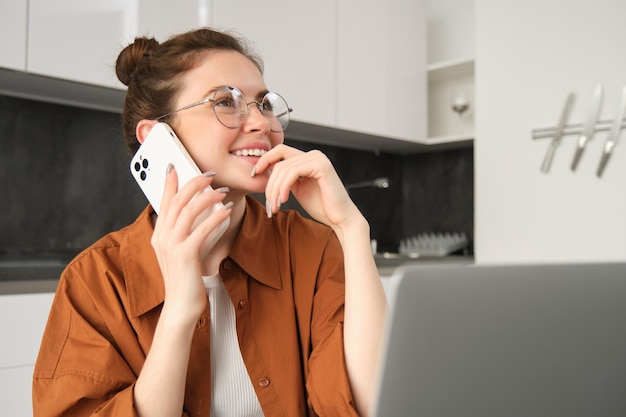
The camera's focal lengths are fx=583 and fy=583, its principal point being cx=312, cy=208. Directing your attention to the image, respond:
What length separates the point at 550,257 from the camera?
2469 millimetres

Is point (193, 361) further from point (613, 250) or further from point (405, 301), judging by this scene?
point (613, 250)

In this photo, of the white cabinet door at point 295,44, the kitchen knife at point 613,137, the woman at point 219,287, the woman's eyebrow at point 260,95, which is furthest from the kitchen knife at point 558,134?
the woman's eyebrow at point 260,95

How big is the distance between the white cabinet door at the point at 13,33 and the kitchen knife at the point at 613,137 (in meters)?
2.09

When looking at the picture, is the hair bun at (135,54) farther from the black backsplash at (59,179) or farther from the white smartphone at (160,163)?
the black backsplash at (59,179)

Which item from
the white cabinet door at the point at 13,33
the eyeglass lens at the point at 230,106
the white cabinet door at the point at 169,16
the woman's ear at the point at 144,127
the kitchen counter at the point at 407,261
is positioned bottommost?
the kitchen counter at the point at 407,261

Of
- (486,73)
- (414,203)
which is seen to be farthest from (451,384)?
(414,203)

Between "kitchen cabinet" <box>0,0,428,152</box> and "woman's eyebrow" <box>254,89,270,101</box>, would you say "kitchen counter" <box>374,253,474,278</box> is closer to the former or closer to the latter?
"kitchen cabinet" <box>0,0,428,152</box>

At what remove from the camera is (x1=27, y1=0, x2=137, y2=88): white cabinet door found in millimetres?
Result: 1699

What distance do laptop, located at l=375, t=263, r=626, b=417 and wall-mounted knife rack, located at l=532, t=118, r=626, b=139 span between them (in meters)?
2.11

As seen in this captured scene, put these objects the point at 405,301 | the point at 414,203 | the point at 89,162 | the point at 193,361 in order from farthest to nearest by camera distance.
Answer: the point at 414,203 < the point at 89,162 < the point at 193,361 < the point at 405,301

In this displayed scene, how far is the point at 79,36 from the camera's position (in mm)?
1784

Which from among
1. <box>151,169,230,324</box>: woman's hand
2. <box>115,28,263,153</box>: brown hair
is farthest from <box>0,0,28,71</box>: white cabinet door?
<box>151,169,230,324</box>: woman's hand

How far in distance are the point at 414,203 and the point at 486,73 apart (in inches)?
36.2

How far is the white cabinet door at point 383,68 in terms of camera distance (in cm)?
261
